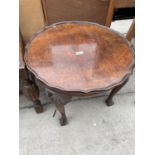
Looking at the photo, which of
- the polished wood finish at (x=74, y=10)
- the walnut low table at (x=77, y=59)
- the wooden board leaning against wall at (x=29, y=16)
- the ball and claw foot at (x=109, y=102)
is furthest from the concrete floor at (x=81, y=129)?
the polished wood finish at (x=74, y=10)

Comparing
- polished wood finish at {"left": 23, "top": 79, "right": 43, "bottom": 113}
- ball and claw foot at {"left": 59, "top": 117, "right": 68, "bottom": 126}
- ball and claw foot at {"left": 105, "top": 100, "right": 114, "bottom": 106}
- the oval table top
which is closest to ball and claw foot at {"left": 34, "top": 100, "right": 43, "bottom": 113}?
polished wood finish at {"left": 23, "top": 79, "right": 43, "bottom": 113}

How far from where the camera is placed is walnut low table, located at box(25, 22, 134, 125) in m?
1.20

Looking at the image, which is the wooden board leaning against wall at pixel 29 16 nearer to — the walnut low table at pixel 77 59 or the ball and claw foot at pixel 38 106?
the walnut low table at pixel 77 59

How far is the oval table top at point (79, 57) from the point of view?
1.21 m

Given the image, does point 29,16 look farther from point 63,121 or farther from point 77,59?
point 63,121

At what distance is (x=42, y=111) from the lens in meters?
1.70

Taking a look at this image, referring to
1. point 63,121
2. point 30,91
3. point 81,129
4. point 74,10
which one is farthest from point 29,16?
point 81,129

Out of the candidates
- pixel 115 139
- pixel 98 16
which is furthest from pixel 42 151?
pixel 98 16

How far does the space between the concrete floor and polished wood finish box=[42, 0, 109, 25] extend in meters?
0.67

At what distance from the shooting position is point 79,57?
4.33 feet

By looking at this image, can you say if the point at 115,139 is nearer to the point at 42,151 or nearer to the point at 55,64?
the point at 42,151

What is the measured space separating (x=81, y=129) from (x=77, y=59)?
0.62 m

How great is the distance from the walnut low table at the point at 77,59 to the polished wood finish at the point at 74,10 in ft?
1.06
